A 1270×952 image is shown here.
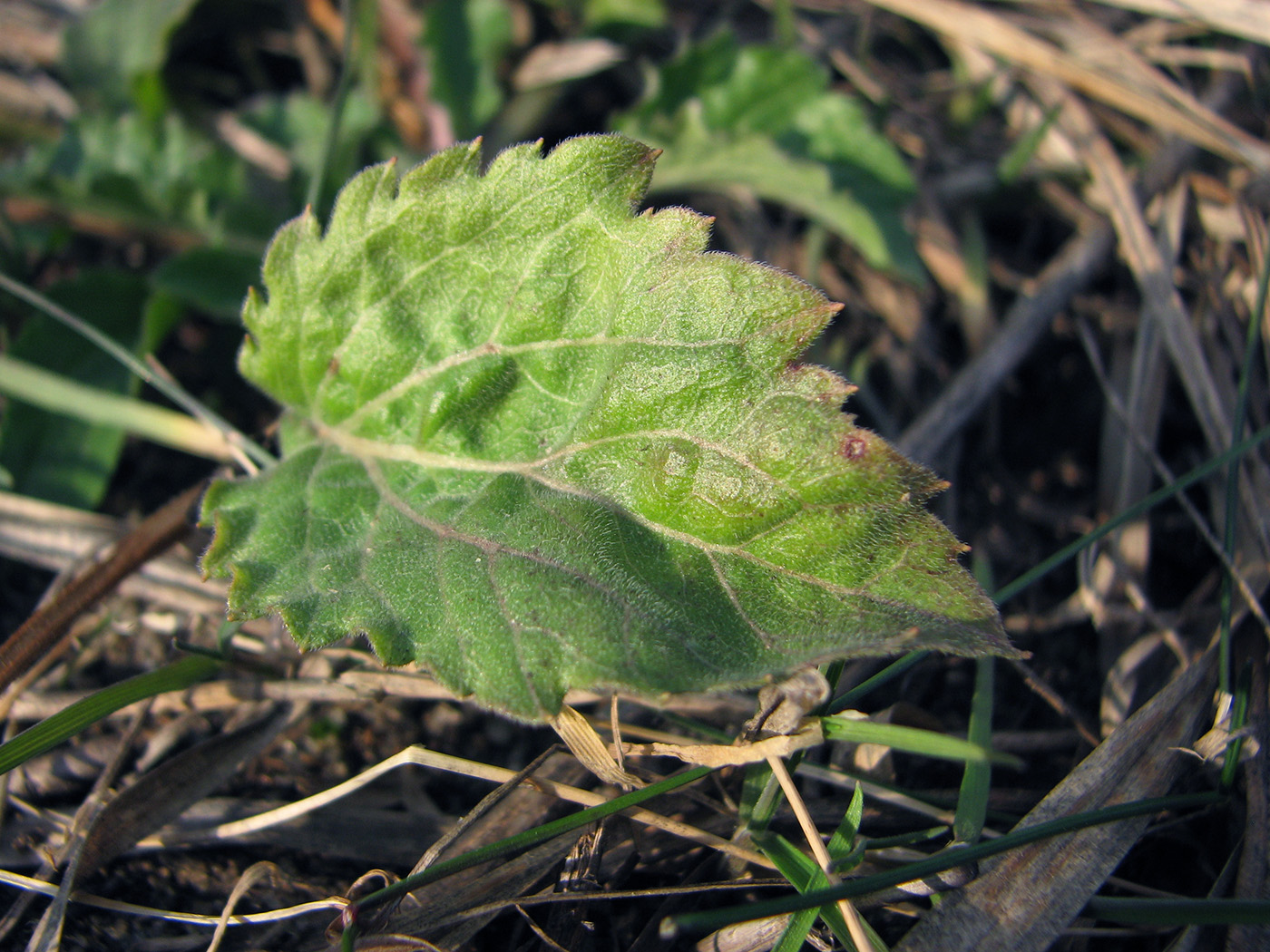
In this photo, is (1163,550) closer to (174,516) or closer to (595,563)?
(595,563)

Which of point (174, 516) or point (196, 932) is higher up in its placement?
point (174, 516)

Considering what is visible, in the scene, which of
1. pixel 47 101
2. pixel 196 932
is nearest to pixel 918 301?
pixel 196 932

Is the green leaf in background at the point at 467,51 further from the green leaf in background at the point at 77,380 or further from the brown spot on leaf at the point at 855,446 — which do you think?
the brown spot on leaf at the point at 855,446

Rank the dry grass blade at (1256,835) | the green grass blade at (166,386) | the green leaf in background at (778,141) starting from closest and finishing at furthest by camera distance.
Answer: the dry grass blade at (1256,835)
the green grass blade at (166,386)
the green leaf in background at (778,141)

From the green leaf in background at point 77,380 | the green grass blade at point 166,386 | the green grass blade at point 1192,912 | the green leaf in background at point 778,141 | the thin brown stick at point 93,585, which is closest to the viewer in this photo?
the green grass blade at point 1192,912

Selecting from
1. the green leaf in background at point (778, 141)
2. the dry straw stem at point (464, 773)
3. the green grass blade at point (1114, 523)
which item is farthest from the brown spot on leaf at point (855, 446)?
the green leaf in background at point (778, 141)

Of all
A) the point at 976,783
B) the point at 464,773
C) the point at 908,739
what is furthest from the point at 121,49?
the point at 976,783
